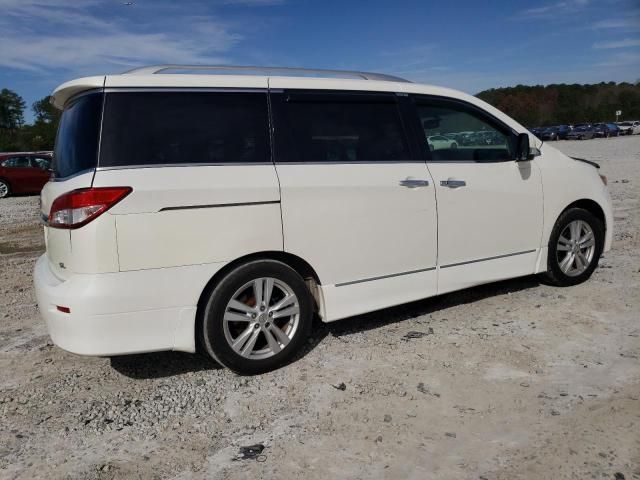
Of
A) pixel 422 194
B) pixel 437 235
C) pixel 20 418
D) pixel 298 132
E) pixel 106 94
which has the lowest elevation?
pixel 20 418

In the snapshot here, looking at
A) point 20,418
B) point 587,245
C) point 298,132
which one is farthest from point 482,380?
point 20,418

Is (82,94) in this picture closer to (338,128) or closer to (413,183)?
(338,128)

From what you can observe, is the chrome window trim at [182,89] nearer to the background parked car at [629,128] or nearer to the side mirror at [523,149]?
the side mirror at [523,149]

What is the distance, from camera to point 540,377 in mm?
3553

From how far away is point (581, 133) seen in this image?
5672 cm

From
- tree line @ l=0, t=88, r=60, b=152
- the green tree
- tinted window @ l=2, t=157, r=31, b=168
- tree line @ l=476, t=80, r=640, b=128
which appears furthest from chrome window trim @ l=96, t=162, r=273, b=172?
the green tree

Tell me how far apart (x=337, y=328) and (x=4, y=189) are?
17.6 m

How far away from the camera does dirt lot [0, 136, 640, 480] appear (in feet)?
9.05

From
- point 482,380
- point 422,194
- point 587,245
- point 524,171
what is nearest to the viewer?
point 482,380

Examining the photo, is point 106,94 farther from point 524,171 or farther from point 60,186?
point 524,171

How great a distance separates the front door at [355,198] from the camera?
3771 millimetres

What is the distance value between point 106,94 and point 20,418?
2.03 meters

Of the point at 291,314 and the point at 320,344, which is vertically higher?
the point at 291,314

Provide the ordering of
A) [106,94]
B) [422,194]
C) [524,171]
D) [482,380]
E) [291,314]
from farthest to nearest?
[524,171] < [422,194] < [291,314] < [482,380] < [106,94]
